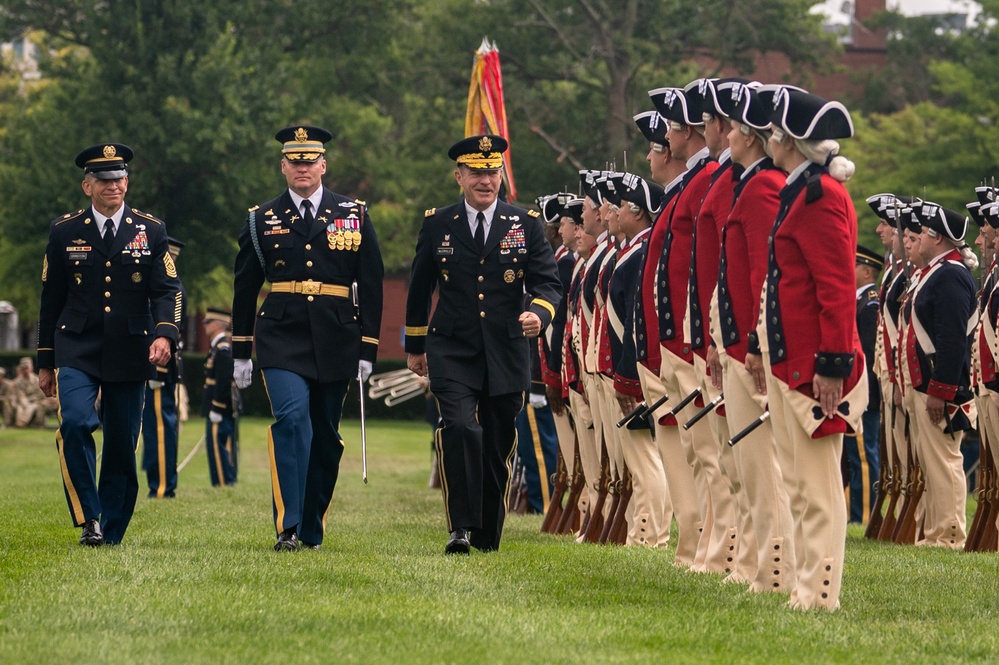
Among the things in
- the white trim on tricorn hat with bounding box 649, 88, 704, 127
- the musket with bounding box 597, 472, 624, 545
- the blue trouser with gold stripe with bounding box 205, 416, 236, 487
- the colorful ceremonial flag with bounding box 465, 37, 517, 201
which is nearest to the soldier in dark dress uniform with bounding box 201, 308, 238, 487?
the blue trouser with gold stripe with bounding box 205, 416, 236, 487

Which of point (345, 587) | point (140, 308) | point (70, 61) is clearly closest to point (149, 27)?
point (70, 61)

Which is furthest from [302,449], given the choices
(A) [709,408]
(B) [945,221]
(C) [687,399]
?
(B) [945,221]

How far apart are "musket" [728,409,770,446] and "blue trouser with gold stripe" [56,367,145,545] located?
402 cm

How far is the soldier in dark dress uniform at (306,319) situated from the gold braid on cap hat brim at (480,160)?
2.29 ft

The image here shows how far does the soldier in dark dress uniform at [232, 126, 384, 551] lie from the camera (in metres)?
9.76

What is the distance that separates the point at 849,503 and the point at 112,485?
838 cm

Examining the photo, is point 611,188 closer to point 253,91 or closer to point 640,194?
point 640,194

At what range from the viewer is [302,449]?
9820 millimetres

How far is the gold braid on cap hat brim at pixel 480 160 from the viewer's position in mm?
9961

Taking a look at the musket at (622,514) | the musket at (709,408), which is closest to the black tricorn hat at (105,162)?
the musket at (622,514)

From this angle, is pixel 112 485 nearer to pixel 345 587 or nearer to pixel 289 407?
pixel 289 407

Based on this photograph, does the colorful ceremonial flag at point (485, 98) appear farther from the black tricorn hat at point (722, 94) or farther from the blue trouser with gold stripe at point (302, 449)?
the black tricorn hat at point (722, 94)

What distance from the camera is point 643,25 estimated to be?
4450cm

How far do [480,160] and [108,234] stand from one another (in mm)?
2255
